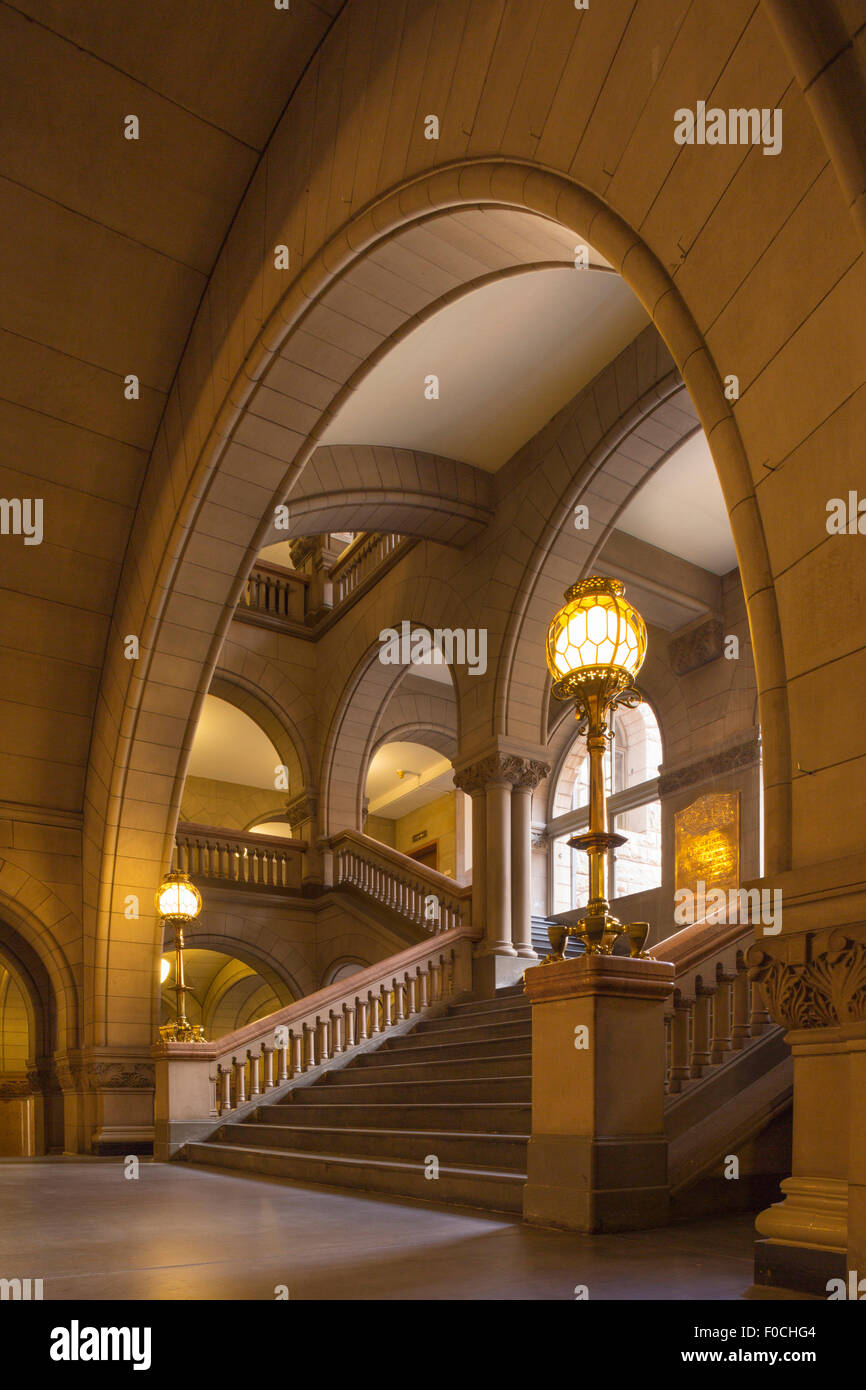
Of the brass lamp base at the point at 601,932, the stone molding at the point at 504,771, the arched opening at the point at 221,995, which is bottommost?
the arched opening at the point at 221,995

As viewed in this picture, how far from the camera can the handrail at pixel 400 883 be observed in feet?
39.0

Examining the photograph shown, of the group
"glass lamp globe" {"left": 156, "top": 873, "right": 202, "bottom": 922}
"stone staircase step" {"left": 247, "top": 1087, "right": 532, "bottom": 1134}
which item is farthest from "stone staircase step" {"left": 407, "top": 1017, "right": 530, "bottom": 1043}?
"glass lamp globe" {"left": 156, "top": 873, "right": 202, "bottom": 922}

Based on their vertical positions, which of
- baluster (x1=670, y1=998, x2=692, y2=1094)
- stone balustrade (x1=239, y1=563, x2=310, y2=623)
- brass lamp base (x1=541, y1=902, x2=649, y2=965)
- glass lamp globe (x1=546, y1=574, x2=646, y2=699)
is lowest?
baluster (x1=670, y1=998, x2=692, y2=1094)

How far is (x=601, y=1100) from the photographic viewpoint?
12.9ft

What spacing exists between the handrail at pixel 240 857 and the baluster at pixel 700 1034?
9.66m

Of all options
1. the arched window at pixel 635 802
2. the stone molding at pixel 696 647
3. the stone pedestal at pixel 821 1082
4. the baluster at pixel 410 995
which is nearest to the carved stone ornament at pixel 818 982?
the stone pedestal at pixel 821 1082

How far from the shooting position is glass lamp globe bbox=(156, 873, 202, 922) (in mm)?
8914

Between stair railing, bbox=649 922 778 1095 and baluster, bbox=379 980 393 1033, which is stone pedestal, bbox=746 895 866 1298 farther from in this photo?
baluster, bbox=379 980 393 1033

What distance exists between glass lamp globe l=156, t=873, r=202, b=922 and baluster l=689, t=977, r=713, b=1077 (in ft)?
16.3

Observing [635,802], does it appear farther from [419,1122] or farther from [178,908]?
[419,1122]

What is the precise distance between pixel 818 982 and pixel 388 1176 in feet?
11.6

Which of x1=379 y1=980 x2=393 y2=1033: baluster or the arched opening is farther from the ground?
x1=379 y1=980 x2=393 y2=1033: baluster

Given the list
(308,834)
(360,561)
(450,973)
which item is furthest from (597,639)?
(360,561)

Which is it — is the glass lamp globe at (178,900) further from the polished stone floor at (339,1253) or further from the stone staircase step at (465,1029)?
the polished stone floor at (339,1253)
